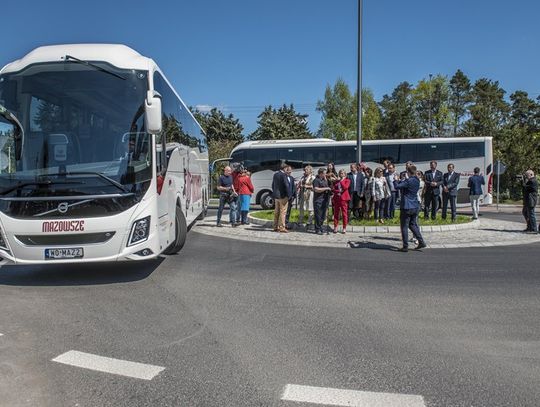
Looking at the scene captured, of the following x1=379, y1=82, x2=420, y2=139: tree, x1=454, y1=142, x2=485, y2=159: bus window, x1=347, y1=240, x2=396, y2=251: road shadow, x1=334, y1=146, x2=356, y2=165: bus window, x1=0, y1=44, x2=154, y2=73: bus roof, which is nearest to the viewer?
x1=0, y1=44, x2=154, y2=73: bus roof

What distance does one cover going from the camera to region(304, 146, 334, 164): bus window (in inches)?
921

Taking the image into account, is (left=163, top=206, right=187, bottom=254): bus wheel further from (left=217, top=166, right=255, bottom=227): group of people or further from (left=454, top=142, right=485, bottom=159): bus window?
(left=454, top=142, right=485, bottom=159): bus window

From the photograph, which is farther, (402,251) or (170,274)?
(402,251)

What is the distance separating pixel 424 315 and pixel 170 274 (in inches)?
160

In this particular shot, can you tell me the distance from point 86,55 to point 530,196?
11.8 m

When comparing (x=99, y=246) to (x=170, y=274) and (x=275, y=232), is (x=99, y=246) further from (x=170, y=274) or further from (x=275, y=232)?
(x=275, y=232)

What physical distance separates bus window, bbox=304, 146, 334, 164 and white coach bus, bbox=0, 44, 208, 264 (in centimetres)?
1636

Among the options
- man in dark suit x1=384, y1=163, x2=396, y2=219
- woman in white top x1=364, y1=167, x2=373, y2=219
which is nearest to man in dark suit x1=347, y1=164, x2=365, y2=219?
woman in white top x1=364, y1=167, x2=373, y2=219

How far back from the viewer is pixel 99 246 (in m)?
6.60

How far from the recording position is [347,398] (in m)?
3.49

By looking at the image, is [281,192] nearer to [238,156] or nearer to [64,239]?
[64,239]

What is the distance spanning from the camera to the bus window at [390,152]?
74.5 ft

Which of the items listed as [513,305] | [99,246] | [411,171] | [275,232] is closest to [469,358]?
[513,305]

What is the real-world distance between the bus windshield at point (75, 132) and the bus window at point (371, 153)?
1709cm
